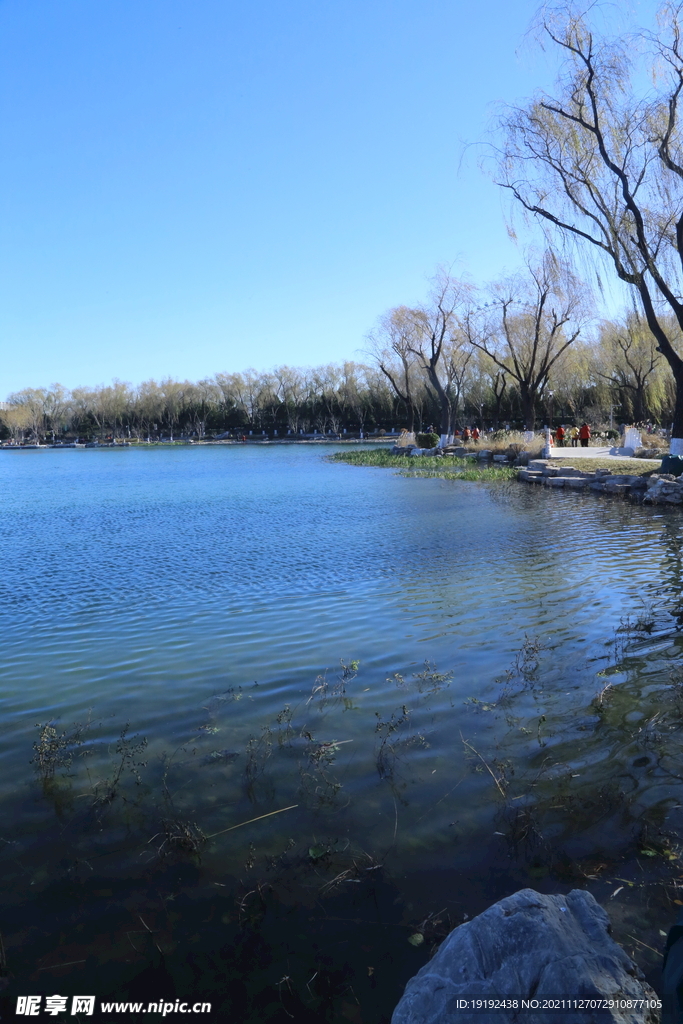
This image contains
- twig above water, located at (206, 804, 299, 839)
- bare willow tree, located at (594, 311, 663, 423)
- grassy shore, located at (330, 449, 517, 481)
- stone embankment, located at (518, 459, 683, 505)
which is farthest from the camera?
bare willow tree, located at (594, 311, 663, 423)

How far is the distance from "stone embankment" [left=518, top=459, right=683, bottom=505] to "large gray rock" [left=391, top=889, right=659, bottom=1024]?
1568 centimetres

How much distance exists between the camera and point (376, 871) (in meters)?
3.33

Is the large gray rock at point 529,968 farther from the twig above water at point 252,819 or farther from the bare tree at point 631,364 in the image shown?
the bare tree at point 631,364

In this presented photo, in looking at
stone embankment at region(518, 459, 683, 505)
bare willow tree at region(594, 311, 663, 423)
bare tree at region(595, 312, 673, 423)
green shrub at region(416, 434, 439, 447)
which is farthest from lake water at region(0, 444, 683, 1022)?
bare tree at region(595, 312, 673, 423)

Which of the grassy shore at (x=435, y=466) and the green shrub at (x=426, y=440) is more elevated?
the green shrub at (x=426, y=440)

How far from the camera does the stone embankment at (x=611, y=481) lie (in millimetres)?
16297

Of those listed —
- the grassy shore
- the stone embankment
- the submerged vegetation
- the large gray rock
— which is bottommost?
the submerged vegetation

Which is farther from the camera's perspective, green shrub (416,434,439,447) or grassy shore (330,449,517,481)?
green shrub (416,434,439,447)

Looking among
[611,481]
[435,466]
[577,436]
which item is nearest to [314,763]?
[611,481]

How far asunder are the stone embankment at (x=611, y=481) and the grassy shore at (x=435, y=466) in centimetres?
120

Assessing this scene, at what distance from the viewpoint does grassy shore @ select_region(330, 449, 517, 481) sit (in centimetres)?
2486

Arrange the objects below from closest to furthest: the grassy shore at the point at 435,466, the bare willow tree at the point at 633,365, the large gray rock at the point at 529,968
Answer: the large gray rock at the point at 529,968, the grassy shore at the point at 435,466, the bare willow tree at the point at 633,365

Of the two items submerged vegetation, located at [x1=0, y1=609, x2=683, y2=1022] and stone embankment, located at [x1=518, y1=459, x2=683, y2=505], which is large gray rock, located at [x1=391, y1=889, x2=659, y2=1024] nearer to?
submerged vegetation, located at [x1=0, y1=609, x2=683, y2=1022]

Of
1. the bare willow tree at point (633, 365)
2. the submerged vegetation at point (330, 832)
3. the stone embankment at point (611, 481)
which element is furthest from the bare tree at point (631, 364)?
the submerged vegetation at point (330, 832)
